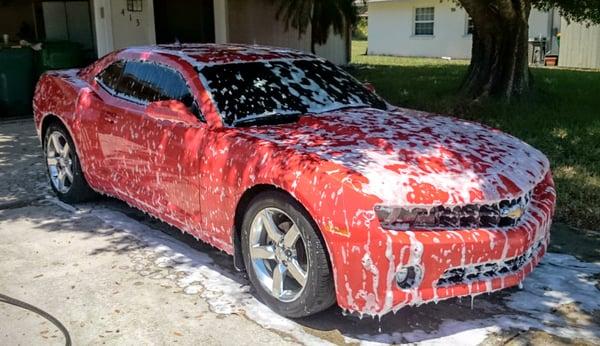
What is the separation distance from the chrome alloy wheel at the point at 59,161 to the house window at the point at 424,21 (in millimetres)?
24251

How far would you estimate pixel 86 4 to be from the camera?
14.1 metres

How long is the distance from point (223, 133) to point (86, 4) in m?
11.3

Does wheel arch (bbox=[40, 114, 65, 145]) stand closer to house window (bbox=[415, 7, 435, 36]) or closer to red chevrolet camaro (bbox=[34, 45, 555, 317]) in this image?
red chevrolet camaro (bbox=[34, 45, 555, 317])

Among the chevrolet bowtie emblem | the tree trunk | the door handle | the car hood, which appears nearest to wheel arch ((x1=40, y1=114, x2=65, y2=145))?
the door handle

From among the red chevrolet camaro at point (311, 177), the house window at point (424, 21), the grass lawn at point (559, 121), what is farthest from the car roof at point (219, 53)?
the house window at point (424, 21)

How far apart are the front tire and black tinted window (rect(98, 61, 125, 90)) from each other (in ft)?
7.62

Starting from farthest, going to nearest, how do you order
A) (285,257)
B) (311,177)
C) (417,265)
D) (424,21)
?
(424,21) → (285,257) → (311,177) → (417,265)

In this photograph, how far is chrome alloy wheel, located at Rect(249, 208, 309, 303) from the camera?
362cm

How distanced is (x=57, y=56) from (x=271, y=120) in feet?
27.6

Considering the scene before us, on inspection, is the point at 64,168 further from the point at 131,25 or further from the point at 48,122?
the point at 131,25

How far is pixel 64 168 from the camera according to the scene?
6008 millimetres

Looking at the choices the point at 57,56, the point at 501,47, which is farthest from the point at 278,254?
the point at 57,56

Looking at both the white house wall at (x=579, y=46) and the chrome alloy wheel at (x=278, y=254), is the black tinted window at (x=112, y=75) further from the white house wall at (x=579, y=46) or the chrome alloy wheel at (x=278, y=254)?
the white house wall at (x=579, y=46)

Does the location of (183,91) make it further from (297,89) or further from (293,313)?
(293,313)
